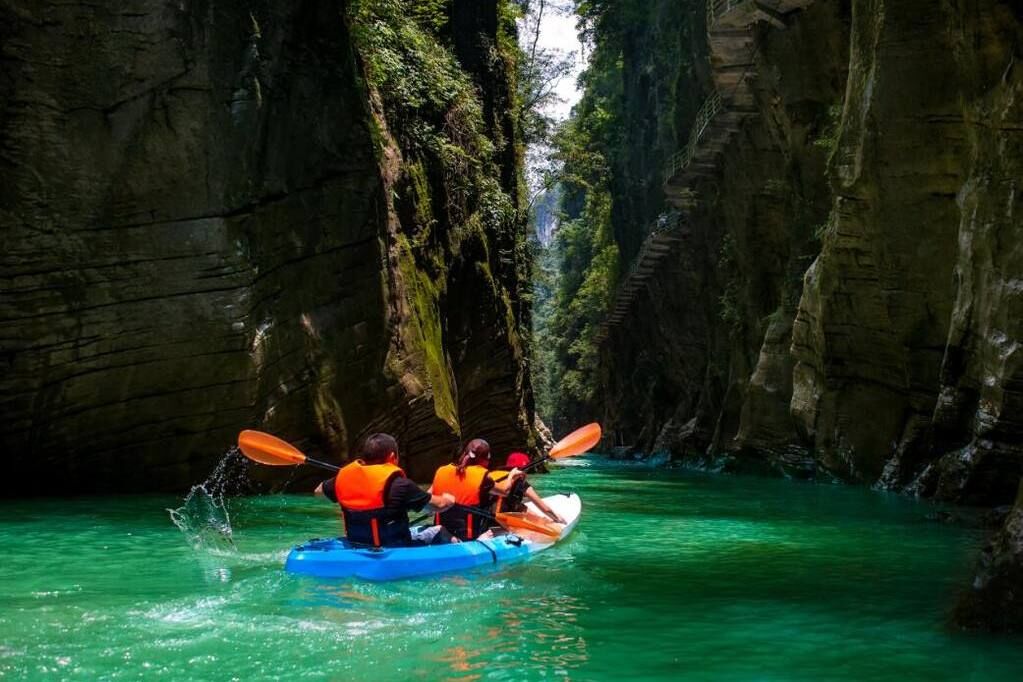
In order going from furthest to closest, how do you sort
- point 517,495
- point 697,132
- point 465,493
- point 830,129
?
point 697,132, point 830,129, point 517,495, point 465,493

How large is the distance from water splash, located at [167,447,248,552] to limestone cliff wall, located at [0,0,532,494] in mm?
241

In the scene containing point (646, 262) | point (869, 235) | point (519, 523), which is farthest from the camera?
point (646, 262)

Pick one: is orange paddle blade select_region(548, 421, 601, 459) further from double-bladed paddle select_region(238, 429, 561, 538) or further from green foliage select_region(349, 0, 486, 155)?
green foliage select_region(349, 0, 486, 155)

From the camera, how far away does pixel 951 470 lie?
13531 millimetres

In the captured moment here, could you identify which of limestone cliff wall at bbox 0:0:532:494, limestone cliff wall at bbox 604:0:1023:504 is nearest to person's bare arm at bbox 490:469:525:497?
limestone cliff wall at bbox 0:0:532:494

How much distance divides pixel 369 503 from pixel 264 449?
2.37 m

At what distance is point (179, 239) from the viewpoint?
1293cm

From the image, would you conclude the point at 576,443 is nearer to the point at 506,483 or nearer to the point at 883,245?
the point at 506,483

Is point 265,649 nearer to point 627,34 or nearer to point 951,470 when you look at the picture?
point 951,470

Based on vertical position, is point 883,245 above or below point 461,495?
above

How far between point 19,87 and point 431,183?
8.51 m

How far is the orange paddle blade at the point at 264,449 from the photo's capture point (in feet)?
30.5

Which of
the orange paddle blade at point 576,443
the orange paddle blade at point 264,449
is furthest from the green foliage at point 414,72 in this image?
the orange paddle blade at point 264,449

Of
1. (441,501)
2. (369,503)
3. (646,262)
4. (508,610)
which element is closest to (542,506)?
(441,501)
